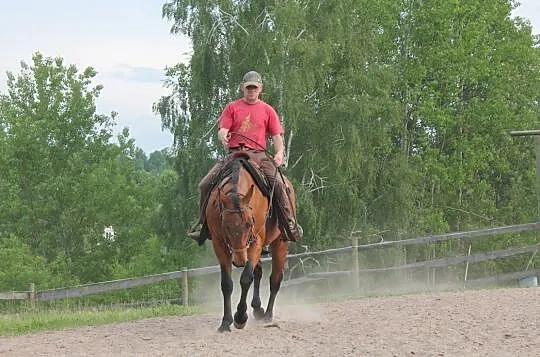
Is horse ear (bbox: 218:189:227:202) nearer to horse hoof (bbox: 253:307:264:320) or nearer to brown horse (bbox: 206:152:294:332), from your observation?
brown horse (bbox: 206:152:294:332)

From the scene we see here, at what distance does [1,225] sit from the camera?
132 feet

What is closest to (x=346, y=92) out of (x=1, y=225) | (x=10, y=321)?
(x=10, y=321)

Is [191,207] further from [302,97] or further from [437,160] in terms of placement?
[437,160]

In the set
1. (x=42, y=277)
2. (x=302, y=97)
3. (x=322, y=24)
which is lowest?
(x=42, y=277)

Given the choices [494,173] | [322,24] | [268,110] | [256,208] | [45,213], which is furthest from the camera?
[45,213]

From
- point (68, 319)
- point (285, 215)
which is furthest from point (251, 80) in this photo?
point (68, 319)

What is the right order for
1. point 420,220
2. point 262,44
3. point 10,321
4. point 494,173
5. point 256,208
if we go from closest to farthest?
1. point 256,208
2. point 10,321
3. point 262,44
4. point 420,220
5. point 494,173

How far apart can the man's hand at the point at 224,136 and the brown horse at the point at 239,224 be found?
0.26m

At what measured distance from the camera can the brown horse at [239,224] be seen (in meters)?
8.02

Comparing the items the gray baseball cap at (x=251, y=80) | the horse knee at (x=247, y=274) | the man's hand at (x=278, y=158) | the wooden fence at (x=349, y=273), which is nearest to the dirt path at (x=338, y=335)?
the horse knee at (x=247, y=274)

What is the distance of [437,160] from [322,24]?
26.1 feet

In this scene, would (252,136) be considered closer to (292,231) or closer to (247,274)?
(292,231)

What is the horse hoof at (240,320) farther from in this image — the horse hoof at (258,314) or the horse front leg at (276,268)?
the horse hoof at (258,314)

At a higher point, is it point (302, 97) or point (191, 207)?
point (302, 97)
